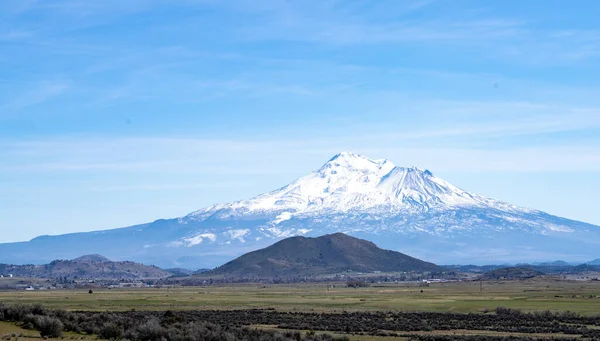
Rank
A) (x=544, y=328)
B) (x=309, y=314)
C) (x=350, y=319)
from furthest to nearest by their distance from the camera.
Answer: (x=309, y=314) → (x=350, y=319) → (x=544, y=328)

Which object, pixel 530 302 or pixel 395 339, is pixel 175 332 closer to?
pixel 395 339

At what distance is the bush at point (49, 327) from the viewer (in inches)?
1762

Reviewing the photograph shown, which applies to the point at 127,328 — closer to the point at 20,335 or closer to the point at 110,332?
the point at 110,332

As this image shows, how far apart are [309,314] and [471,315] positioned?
12.4m

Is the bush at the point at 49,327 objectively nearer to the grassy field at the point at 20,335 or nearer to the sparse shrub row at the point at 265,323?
the sparse shrub row at the point at 265,323

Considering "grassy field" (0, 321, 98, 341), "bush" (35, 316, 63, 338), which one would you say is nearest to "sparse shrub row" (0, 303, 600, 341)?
"bush" (35, 316, 63, 338)

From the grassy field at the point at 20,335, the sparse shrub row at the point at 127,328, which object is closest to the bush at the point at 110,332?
the sparse shrub row at the point at 127,328

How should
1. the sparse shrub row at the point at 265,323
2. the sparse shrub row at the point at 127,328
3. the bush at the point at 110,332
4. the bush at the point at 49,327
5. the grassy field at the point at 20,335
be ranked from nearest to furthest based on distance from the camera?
the grassy field at the point at 20,335, the sparse shrub row at the point at 127,328, the bush at the point at 49,327, the sparse shrub row at the point at 265,323, the bush at the point at 110,332

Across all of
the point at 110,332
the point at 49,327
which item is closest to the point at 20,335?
the point at 49,327

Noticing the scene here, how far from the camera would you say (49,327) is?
44906 mm

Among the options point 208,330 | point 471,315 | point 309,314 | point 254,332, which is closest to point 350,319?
point 309,314

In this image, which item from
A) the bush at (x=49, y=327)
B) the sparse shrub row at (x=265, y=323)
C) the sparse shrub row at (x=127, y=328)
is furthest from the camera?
the sparse shrub row at (x=265, y=323)

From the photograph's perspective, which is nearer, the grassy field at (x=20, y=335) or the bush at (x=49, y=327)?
the grassy field at (x=20, y=335)

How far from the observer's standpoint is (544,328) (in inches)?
2413
